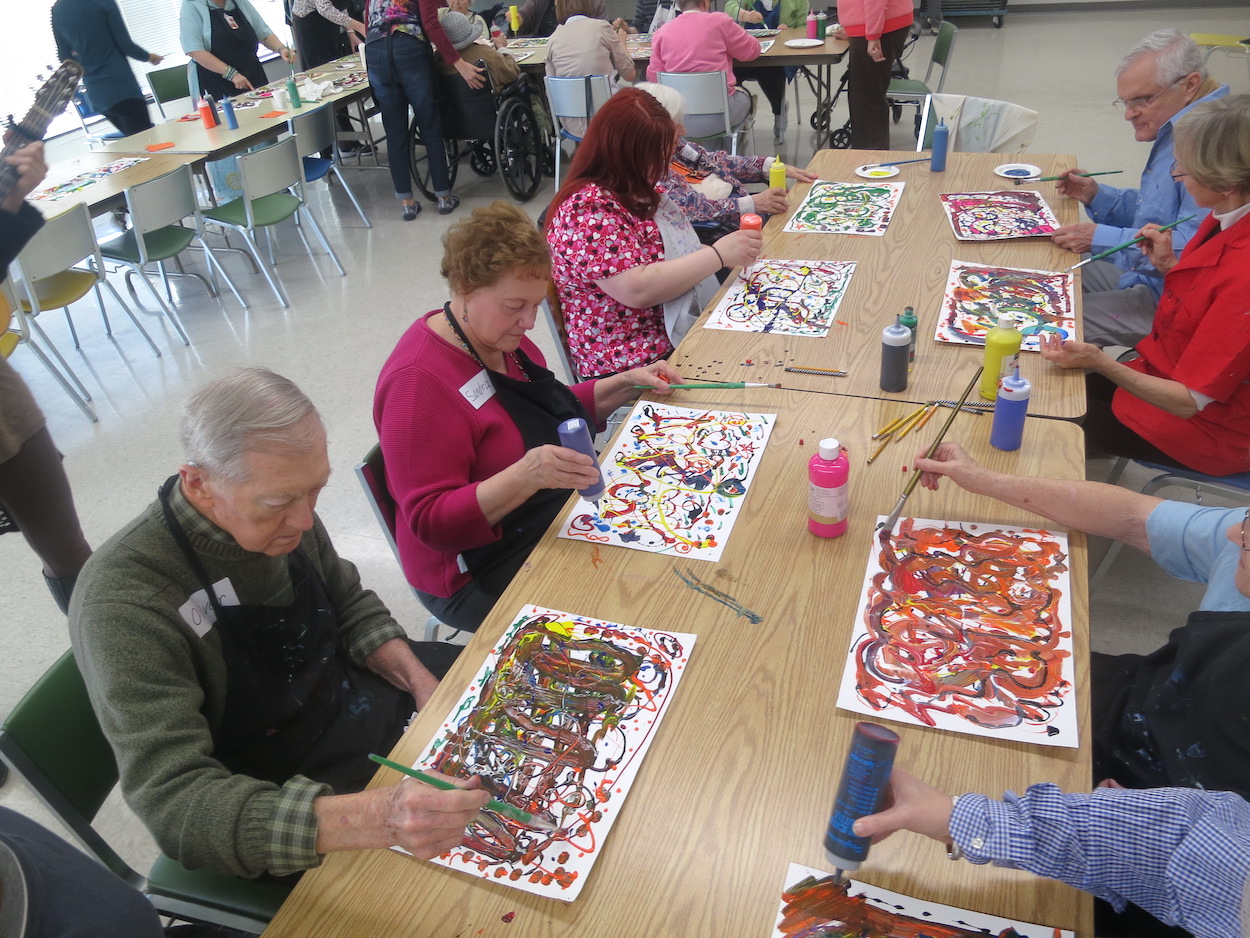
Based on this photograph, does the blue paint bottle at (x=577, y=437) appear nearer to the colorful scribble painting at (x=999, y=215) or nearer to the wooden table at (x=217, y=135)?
the colorful scribble painting at (x=999, y=215)

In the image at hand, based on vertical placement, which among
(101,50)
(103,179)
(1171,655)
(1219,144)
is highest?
(101,50)

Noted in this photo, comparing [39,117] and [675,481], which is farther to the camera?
[39,117]

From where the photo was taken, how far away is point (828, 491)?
1450mm

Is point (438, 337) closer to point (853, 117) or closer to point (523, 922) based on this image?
point (523, 922)

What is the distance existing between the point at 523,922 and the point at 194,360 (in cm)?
401

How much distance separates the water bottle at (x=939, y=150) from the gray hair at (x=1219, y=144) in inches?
41.1

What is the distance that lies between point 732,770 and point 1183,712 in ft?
2.45

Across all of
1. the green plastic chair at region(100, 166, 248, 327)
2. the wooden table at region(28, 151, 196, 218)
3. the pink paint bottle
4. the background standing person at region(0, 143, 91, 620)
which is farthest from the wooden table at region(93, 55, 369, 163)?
the pink paint bottle

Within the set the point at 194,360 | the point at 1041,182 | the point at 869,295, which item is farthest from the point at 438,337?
the point at 194,360

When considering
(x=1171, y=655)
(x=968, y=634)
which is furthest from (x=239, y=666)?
(x=1171, y=655)

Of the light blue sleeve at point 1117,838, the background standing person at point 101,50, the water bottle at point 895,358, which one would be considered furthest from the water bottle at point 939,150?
the background standing person at point 101,50

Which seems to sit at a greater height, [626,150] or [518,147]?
[626,150]

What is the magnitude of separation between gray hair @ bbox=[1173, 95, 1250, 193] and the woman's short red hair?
1.29 metres

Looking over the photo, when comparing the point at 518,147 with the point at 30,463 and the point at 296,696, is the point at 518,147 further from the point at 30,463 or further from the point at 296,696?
the point at 296,696
